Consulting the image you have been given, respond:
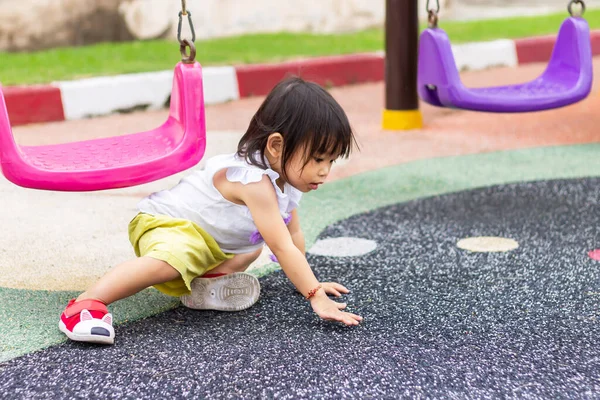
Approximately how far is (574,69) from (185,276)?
173cm

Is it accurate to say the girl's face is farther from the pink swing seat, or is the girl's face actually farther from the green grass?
the green grass


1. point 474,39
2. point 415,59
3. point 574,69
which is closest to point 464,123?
point 415,59

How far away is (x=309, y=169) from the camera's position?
1.82 metres

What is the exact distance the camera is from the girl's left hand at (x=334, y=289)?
2.01 meters

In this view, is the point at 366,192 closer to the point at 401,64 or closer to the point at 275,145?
the point at 275,145

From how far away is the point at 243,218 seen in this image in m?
1.91

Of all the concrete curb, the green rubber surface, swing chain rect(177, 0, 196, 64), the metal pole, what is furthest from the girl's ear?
the metal pole

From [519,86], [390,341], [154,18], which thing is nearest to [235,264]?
[390,341]

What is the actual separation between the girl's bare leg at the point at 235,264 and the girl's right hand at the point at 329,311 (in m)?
0.28

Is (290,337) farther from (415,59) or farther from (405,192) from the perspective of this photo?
(415,59)

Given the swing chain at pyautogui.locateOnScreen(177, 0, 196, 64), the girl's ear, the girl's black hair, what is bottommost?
the girl's ear

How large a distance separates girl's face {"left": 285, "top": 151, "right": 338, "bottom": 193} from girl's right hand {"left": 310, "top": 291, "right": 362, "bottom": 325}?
0.24 m

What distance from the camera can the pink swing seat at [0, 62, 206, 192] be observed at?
1.78 metres

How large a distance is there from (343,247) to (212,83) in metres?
2.73
